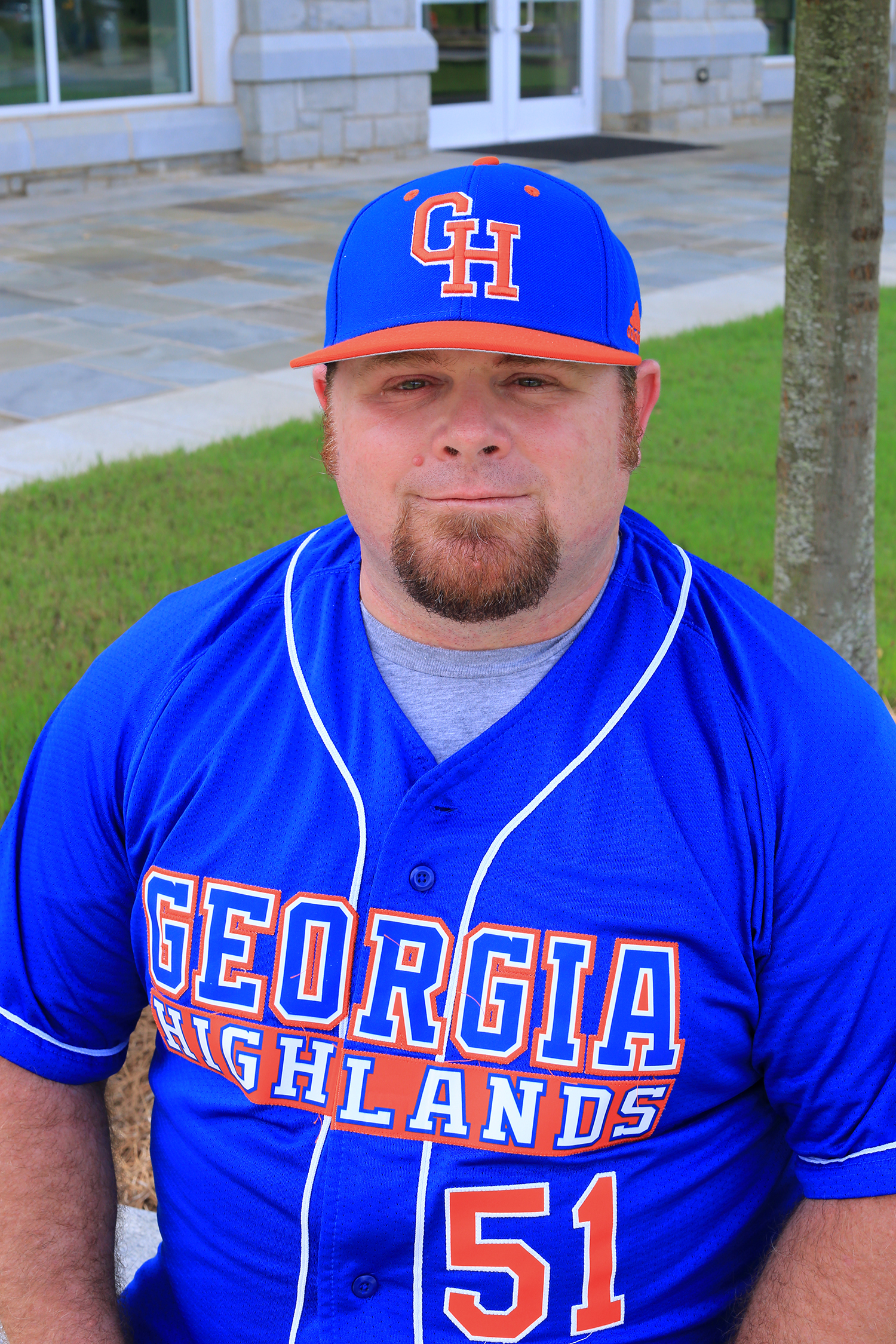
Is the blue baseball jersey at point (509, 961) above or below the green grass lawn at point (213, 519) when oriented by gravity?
above

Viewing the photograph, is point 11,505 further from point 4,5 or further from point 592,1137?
point 4,5

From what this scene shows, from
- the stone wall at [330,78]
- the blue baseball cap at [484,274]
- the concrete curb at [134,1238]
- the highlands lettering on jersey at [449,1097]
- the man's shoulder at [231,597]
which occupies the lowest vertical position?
the concrete curb at [134,1238]

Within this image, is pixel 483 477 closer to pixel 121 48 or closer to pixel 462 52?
pixel 121 48

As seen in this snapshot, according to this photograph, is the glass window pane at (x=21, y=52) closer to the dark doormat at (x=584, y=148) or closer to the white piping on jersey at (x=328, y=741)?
the dark doormat at (x=584, y=148)

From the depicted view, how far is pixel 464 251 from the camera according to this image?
1571 millimetres

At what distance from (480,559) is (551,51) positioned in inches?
649

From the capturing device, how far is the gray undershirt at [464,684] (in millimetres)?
1644

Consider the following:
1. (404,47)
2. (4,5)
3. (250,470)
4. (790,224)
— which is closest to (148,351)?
(250,470)

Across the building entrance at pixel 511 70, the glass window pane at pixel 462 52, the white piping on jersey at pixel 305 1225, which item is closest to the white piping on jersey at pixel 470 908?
the white piping on jersey at pixel 305 1225

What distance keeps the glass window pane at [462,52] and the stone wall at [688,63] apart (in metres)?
2.16

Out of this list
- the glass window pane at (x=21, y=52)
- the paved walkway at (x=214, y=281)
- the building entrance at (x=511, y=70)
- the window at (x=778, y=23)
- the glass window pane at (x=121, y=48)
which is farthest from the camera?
the window at (x=778, y=23)

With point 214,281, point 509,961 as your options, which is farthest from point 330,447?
point 214,281

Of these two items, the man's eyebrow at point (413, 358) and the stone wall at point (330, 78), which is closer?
the man's eyebrow at point (413, 358)

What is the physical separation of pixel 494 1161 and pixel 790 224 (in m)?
2.69
